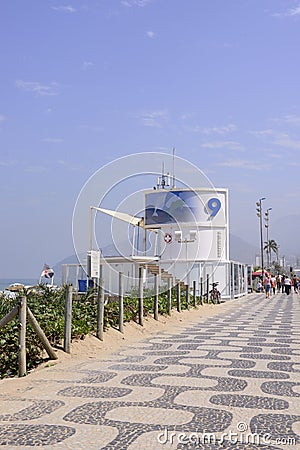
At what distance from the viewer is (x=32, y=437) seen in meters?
4.81

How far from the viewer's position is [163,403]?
6.00 metres

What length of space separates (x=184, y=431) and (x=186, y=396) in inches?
55.0

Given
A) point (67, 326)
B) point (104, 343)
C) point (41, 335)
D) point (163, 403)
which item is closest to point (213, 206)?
point (104, 343)

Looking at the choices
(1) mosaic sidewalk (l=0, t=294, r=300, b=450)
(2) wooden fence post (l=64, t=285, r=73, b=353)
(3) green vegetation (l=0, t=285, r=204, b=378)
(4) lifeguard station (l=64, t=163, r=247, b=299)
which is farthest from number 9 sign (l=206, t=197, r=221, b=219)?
(2) wooden fence post (l=64, t=285, r=73, b=353)

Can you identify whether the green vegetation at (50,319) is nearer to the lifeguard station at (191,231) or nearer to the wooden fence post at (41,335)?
the wooden fence post at (41,335)

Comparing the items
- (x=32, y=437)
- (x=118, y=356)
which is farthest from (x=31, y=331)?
(x=32, y=437)

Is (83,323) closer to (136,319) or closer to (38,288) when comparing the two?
(136,319)

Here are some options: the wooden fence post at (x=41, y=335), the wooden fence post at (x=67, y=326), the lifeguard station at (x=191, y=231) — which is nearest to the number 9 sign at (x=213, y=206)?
the lifeguard station at (x=191, y=231)

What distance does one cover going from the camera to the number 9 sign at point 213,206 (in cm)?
3516

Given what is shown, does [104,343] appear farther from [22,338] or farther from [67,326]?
[22,338]

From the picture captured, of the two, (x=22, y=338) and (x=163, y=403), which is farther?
(x=22, y=338)

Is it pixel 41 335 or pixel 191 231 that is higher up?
pixel 191 231

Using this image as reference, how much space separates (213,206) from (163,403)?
29.7 meters

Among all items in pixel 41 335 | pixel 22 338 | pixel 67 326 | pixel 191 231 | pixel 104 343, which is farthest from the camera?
pixel 191 231
